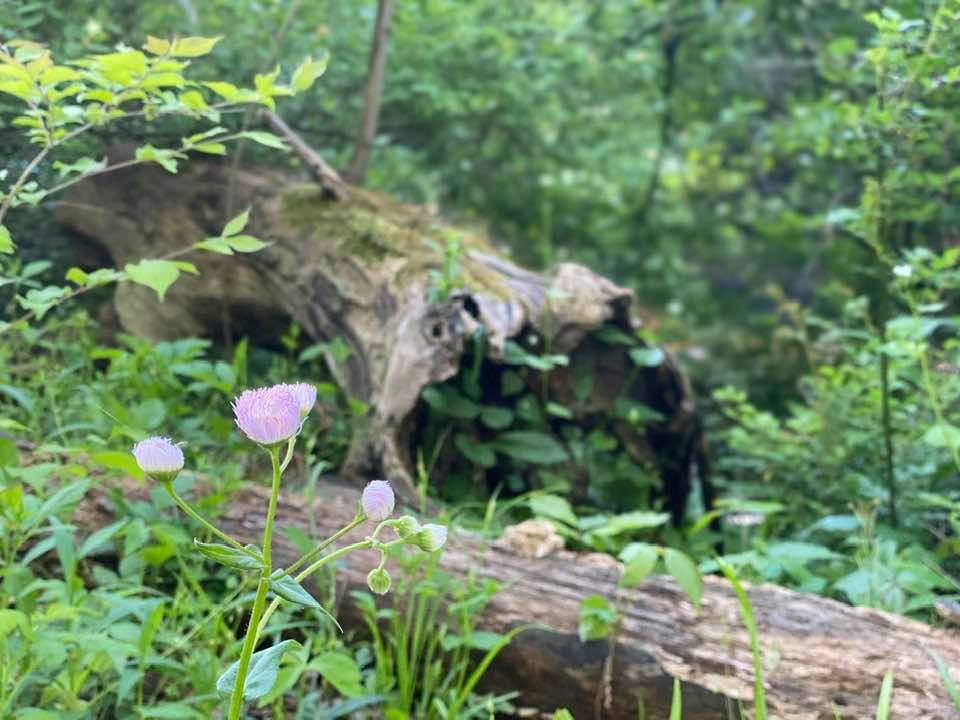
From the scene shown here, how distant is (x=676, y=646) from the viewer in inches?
79.9

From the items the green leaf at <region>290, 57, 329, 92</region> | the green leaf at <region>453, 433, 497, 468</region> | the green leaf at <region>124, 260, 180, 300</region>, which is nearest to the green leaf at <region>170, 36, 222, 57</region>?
the green leaf at <region>290, 57, 329, 92</region>

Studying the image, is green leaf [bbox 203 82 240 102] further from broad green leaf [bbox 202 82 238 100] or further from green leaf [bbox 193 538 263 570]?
green leaf [bbox 193 538 263 570]

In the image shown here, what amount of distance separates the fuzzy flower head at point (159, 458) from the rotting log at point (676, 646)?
3.73ft

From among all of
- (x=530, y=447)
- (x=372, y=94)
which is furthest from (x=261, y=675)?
(x=372, y=94)

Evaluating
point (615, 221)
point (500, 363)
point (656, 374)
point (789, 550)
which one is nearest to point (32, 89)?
point (500, 363)

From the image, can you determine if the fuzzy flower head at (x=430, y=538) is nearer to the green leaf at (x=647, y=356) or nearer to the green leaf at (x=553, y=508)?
the green leaf at (x=553, y=508)

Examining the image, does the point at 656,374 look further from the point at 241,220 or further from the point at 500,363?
the point at 241,220

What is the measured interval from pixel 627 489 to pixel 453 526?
925 mm

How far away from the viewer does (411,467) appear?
2.78 metres

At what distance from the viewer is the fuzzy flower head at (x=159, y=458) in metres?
1.12

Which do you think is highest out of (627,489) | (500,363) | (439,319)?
(439,319)

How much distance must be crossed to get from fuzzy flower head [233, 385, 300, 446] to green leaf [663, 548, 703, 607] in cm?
122

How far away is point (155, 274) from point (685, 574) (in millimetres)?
1246

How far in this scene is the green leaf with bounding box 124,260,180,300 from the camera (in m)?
1.82
